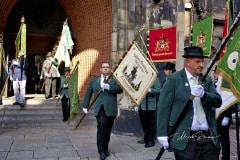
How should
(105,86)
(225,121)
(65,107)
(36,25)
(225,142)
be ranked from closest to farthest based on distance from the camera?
(225,121), (225,142), (105,86), (65,107), (36,25)

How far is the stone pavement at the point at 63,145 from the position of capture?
7113mm

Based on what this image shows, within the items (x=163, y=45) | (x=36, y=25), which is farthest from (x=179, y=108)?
(x=36, y=25)

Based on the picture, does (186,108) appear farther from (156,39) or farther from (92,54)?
(92,54)

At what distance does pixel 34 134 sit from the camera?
980 centimetres

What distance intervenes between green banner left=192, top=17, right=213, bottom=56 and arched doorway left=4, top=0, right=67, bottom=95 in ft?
30.2

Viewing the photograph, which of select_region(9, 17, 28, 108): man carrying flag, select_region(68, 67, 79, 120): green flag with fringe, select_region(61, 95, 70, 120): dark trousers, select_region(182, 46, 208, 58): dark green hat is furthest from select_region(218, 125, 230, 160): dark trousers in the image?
select_region(9, 17, 28, 108): man carrying flag

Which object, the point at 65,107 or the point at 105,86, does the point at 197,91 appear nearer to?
the point at 105,86

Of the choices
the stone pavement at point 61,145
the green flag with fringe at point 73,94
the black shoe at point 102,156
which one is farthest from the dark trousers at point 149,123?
the green flag with fringe at point 73,94

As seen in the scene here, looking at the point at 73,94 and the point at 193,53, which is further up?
the point at 193,53

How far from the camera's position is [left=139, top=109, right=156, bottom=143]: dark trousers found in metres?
8.51

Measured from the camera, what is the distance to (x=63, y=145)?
8.20 m

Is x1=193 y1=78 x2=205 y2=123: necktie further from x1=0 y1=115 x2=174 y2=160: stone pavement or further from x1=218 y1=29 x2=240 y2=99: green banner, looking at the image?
x1=0 y1=115 x2=174 y2=160: stone pavement

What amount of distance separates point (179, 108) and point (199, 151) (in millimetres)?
496

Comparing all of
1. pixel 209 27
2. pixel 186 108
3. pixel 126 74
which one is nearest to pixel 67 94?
pixel 126 74
